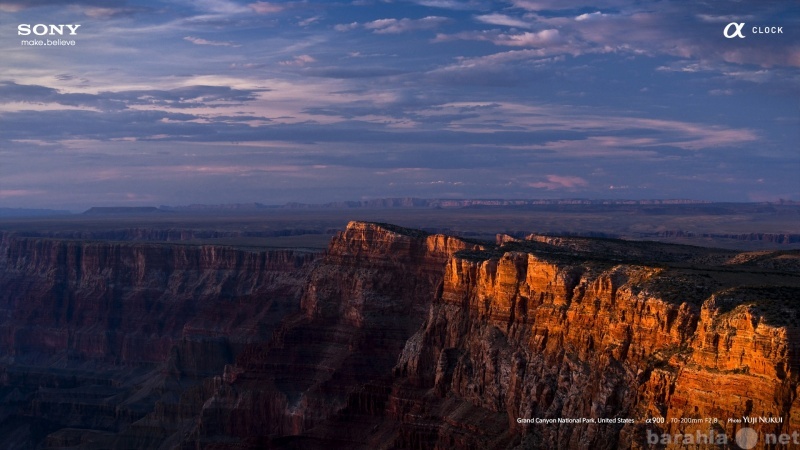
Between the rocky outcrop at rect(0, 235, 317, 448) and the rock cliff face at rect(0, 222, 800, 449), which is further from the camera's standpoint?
the rocky outcrop at rect(0, 235, 317, 448)

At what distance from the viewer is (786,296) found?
5266cm

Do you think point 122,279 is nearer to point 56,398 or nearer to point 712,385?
point 56,398

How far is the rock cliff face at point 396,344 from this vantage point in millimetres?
52750

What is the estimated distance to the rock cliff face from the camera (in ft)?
173

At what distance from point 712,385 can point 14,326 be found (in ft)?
432

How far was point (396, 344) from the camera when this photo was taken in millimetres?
96188
